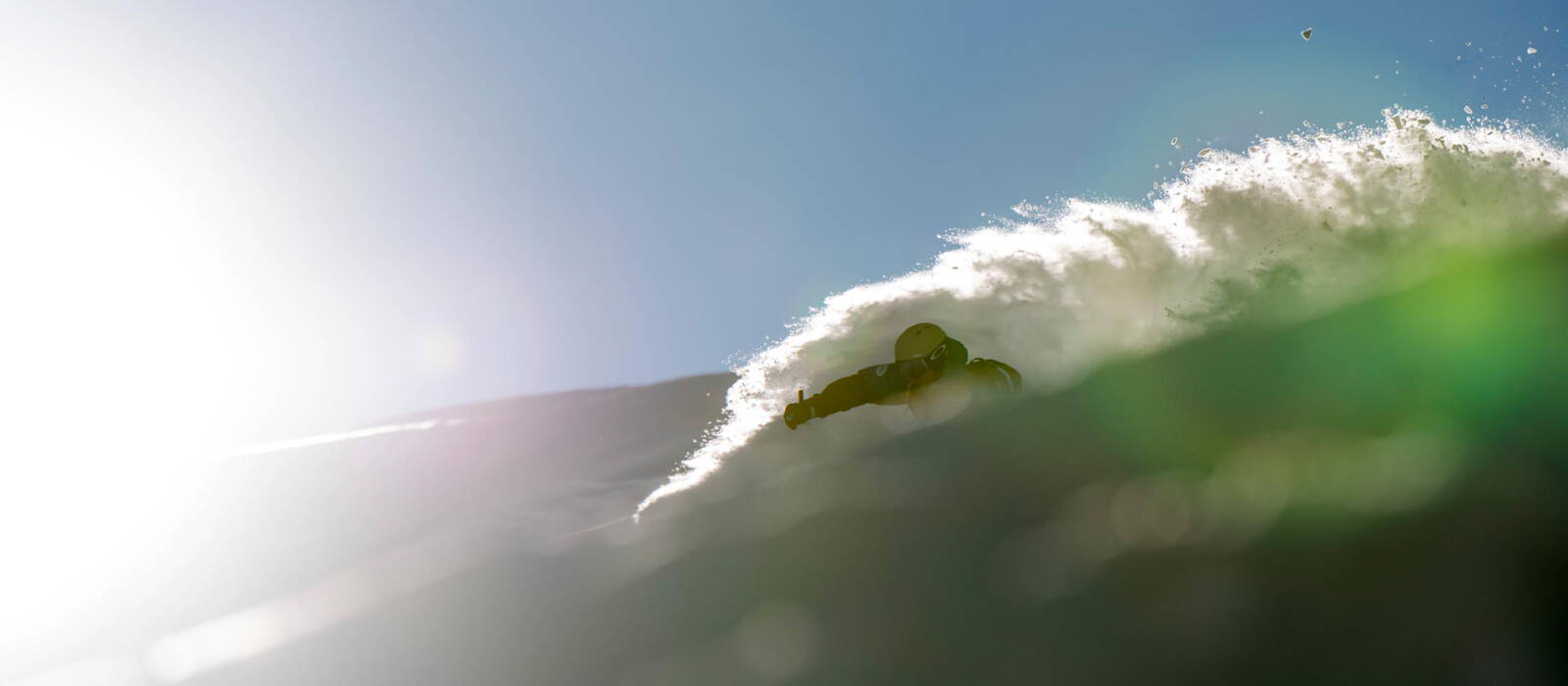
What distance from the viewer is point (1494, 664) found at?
518cm

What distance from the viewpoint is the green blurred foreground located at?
5762 mm

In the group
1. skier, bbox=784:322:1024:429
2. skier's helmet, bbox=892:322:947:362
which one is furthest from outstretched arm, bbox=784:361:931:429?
skier's helmet, bbox=892:322:947:362

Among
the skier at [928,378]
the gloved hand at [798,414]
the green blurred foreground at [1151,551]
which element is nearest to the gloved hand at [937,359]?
the skier at [928,378]

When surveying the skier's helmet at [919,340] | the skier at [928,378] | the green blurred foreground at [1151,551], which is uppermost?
the skier's helmet at [919,340]

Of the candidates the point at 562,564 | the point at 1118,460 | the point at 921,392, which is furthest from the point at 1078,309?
the point at 562,564

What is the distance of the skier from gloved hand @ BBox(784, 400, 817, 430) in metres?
0.07

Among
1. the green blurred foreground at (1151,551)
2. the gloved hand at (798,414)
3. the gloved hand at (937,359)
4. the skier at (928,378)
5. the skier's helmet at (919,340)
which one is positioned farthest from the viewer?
the gloved hand at (798,414)

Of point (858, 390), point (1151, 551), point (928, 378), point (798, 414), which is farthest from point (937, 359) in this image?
point (1151, 551)

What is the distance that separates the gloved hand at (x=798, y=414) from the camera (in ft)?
48.6

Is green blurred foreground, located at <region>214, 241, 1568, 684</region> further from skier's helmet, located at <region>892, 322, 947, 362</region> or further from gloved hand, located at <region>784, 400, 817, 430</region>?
gloved hand, located at <region>784, 400, 817, 430</region>

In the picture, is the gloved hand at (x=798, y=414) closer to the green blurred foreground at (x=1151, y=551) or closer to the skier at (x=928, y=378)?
the skier at (x=928, y=378)

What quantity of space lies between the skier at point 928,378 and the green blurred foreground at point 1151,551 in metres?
2.25

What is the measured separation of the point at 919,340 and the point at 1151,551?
7637mm

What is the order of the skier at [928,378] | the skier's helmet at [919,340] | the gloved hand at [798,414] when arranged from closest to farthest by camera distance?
1. the skier at [928,378]
2. the skier's helmet at [919,340]
3. the gloved hand at [798,414]
